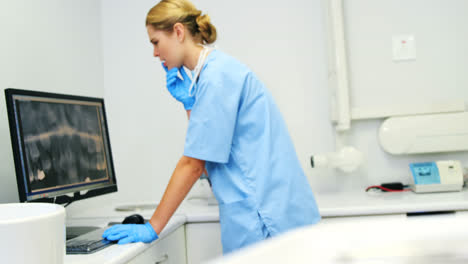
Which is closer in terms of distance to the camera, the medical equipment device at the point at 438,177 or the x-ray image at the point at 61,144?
the x-ray image at the point at 61,144

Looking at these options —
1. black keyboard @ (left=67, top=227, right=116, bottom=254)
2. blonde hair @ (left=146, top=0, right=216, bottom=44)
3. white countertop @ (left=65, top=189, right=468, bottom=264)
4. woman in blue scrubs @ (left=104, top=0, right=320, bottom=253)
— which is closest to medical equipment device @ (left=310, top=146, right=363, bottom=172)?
white countertop @ (left=65, top=189, right=468, bottom=264)

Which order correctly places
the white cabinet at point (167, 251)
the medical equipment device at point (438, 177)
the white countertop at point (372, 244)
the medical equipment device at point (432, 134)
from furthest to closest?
the medical equipment device at point (432, 134) → the medical equipment device at point (438, 177) → the white cabinet at point (167, 251) → the white countertop at point (372, 244)

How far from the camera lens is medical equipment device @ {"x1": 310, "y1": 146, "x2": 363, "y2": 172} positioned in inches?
73.8

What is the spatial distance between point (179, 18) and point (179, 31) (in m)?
0.04

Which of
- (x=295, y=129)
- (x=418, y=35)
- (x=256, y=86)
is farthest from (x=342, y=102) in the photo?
(x=256, y=86)

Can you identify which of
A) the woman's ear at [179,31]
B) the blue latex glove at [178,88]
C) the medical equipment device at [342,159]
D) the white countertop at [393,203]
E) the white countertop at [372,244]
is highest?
the woman's ear at [179,31]

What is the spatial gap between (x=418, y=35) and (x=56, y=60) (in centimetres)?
166

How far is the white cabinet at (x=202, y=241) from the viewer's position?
1.57 metres

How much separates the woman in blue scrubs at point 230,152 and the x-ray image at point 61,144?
0.83 feet

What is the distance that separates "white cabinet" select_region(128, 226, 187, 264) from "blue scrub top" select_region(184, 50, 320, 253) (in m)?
0.21

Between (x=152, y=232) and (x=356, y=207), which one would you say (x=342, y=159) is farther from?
(x=152, y=232)

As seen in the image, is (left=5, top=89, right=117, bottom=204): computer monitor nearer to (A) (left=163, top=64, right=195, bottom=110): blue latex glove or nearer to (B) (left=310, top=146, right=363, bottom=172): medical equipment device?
(A) (left=163, top=64, right=195, bottom=110): blue latex glove

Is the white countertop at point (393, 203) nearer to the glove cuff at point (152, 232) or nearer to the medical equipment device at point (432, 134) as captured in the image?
the medical equipment device at point (432, 134)

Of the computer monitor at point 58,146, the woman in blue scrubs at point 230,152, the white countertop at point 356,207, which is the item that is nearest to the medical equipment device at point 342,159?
the white countertop at point 356,207
